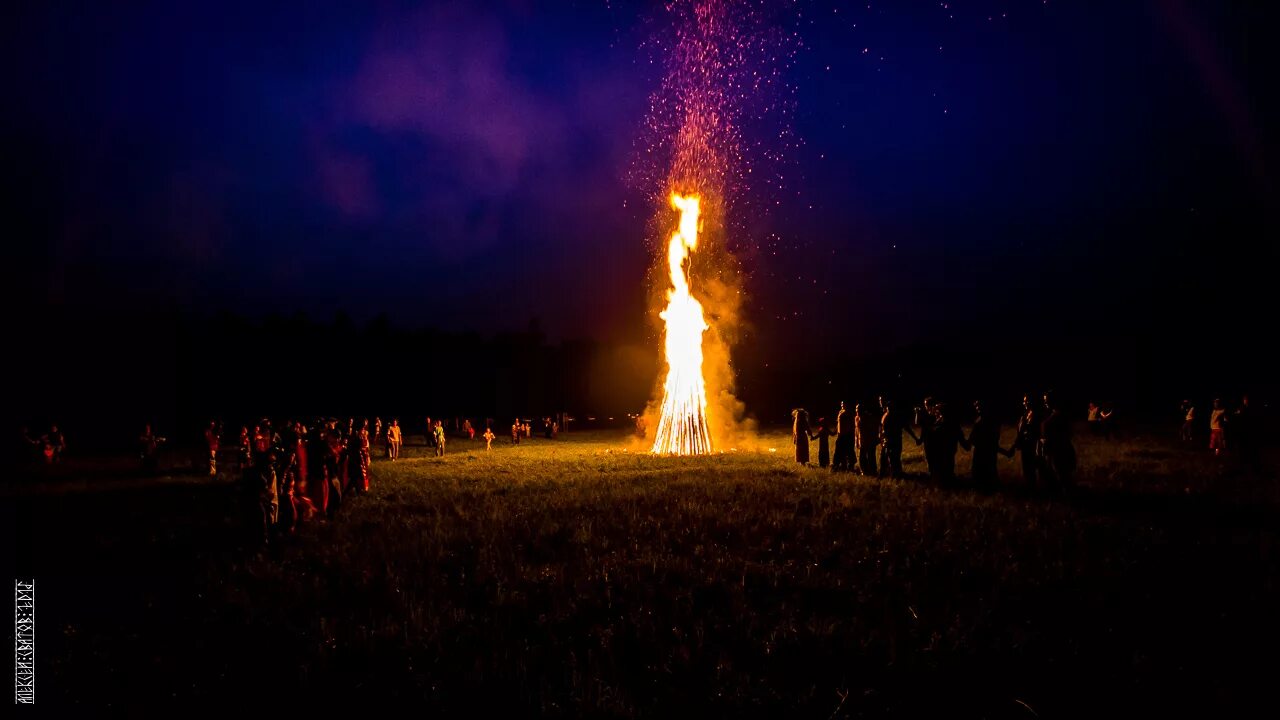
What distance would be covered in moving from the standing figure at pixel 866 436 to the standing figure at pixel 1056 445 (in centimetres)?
478

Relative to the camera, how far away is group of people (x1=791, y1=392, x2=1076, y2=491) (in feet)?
43.0

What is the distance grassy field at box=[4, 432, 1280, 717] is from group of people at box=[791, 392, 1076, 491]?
41.1 inches

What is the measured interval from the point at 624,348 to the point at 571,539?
72655mm

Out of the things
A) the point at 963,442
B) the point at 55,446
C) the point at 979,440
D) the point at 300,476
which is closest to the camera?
the point at 300,476

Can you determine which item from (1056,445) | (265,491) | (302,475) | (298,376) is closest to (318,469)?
(302,475)

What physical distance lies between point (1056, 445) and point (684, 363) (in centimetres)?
1538

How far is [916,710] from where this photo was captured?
471cm

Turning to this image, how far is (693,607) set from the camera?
268 inches

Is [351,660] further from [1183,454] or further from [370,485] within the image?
[1183,454]

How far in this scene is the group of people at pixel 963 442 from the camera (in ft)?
43.0

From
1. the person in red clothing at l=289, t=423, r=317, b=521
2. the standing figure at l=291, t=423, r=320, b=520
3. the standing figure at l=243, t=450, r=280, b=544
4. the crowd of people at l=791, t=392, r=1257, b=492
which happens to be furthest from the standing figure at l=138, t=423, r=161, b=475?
the crowd of people at l=791, t=392, r=1257, b=492

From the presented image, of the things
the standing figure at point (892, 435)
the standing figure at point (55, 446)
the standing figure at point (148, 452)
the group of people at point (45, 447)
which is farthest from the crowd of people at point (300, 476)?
the standing figure at point (55, 446)

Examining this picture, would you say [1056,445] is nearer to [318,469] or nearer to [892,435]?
[892,435]

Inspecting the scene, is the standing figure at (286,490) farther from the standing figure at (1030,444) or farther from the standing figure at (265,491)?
the standing figure at (1030,444)
